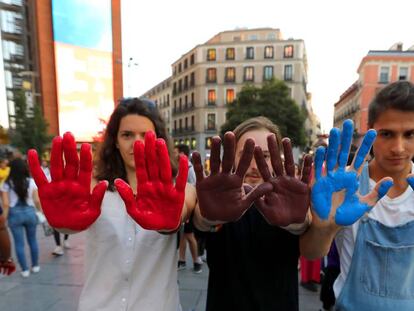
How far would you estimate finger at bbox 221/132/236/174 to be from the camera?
2.91 ft

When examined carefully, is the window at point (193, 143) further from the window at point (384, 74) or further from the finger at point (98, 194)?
the finger at point (98, 194)

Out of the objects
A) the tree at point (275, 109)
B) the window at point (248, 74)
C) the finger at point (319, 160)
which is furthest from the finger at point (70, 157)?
the window at point (248, 74)

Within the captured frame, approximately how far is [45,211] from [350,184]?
3.85ft

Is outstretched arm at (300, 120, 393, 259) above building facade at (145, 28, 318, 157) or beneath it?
beneath

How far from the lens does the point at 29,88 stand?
26.3 m

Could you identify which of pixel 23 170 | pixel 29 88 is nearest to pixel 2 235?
pixel 23 170

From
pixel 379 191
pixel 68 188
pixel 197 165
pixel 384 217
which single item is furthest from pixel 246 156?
pixel 384 217

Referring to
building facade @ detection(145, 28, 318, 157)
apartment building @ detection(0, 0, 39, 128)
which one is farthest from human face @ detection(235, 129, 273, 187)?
building facade @ detection(145, 28, 318, 157)

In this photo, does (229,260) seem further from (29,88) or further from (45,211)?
(29,88)

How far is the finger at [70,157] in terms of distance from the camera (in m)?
0.98

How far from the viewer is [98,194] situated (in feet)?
3.37

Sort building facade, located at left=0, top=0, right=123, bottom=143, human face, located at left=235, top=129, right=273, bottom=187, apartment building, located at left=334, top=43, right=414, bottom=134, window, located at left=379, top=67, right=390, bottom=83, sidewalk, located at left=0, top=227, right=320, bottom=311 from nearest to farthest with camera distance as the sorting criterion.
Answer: human face, located at left=235, top=129, right=273, bottom=187 < sidewalk, located at left=0, top=227, right=320, bottom=311 < building facade, located at left=0, top=0, right=123, bottom=143 < apartment building, located at left=334, top=43, right=414, bottom=134 < window, located at left=379, top=67, right=390, bottom=83

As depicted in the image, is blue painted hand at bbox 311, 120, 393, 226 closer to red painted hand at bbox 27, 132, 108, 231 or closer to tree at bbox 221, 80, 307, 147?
red painted hand at bbox 27, 132, 108, 231

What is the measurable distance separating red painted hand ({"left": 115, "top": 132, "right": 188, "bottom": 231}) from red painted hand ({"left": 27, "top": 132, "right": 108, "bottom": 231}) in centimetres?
14
